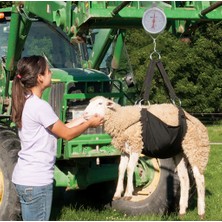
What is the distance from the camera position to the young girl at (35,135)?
14.9 ft

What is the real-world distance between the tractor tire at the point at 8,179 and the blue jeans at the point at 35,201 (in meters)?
2.11

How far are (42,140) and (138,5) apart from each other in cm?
178

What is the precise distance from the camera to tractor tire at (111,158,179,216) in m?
7.46

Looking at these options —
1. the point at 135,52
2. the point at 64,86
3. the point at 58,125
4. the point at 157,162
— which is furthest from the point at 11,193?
the point at 135,52

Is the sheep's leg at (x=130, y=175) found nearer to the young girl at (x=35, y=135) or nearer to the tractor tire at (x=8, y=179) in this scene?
the young girl at (x=35, y=135)

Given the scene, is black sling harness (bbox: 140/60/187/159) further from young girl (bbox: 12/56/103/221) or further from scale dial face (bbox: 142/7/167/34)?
young girl (bbox: 12/56/103/221)

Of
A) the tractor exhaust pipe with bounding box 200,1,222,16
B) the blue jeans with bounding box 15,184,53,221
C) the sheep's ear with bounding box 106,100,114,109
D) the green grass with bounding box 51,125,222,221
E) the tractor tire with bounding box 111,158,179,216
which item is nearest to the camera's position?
the blue jeans with bounding box 15,184,53,221

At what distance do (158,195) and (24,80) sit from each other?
3372mm

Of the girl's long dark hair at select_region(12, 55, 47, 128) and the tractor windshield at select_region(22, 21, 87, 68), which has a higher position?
the tractor windshield at select_region(22, 21, 87, 68)

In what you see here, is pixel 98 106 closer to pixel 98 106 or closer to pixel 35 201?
pixel 98 106

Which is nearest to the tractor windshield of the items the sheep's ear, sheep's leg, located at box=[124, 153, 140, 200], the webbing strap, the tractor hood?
the tractor hood

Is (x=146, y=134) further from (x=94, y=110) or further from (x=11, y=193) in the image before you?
(x=11, y=193)

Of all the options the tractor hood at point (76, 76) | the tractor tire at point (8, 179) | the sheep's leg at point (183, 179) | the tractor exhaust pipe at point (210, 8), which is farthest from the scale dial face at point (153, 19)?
the tractor tire at point (8, 179)

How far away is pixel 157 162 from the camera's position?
300 inches
